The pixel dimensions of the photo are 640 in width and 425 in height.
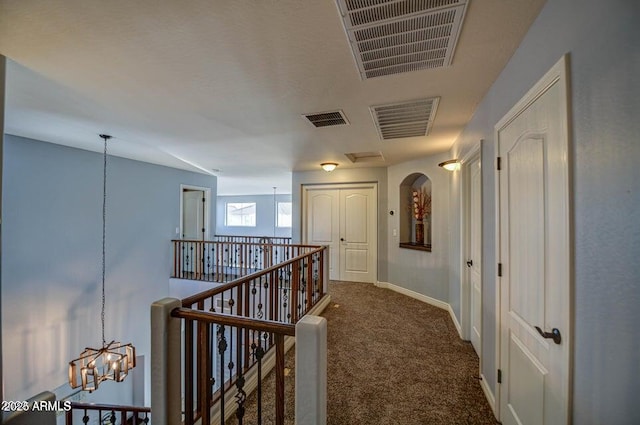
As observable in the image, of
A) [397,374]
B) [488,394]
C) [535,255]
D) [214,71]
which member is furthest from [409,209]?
[214,71]

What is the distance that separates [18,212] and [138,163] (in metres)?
1.99

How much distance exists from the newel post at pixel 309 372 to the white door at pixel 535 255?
1048 mm

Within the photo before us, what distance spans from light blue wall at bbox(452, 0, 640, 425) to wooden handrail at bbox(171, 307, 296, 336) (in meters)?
1.15

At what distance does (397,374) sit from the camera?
2.37m

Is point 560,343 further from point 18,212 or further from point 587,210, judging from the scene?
point 18,212

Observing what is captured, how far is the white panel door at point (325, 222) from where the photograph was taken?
6.02 meters

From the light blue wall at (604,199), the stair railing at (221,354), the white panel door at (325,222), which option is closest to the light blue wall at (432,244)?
the white panel door at (325,222)

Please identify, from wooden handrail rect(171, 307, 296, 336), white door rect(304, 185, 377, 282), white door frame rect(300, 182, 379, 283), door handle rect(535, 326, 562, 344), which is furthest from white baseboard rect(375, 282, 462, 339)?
wooden handrail rect(171, 307, 296, 336)

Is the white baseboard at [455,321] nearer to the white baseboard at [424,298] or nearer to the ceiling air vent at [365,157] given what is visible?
the white baseboard at [424,298]

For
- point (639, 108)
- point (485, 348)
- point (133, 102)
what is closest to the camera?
point (639, 108)

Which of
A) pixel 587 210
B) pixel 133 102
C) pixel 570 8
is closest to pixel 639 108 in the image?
pixel 587 210

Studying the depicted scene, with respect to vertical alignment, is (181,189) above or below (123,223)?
above

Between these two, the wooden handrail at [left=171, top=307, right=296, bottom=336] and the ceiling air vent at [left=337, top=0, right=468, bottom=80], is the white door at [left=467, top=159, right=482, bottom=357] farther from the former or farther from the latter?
the wooden handrail at [left=171, top=307, right=296, bottom=336]

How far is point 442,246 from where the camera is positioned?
4.18 metres
